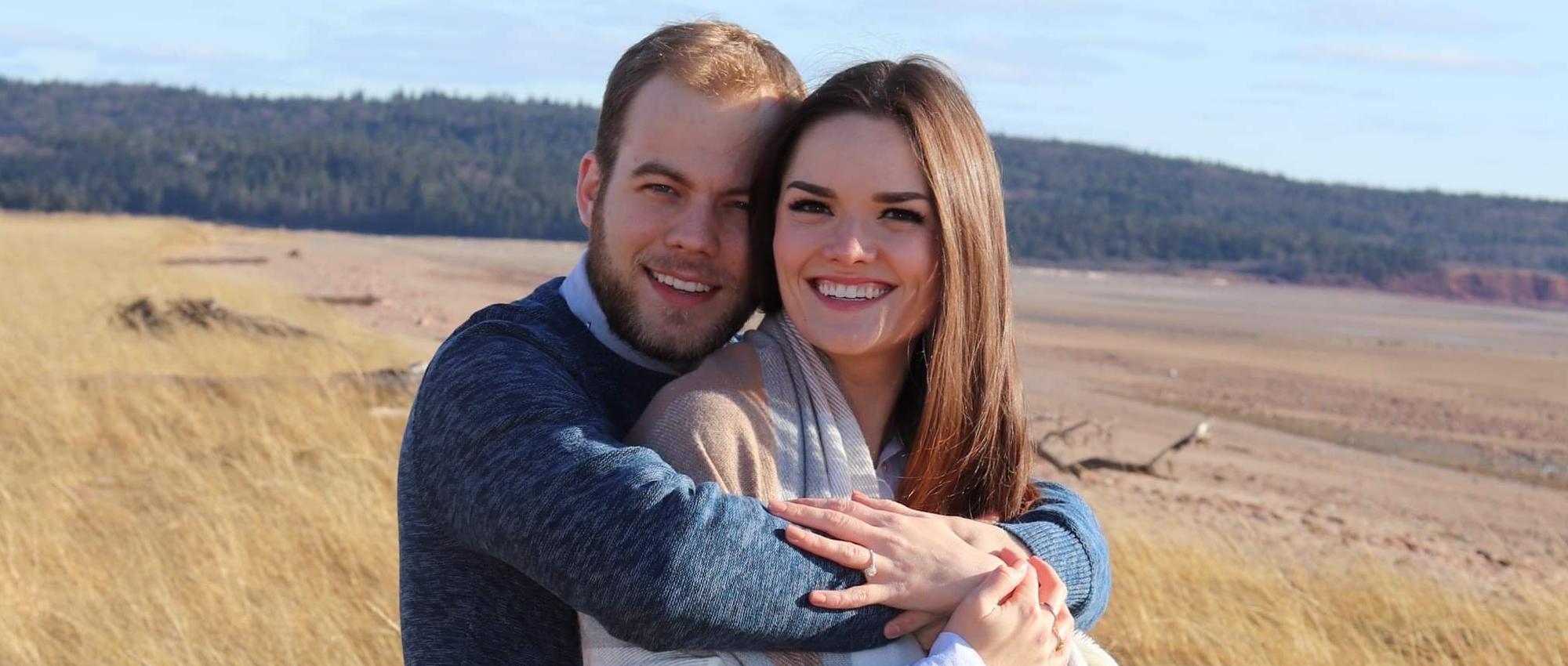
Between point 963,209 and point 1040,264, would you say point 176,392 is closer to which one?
point 963,209

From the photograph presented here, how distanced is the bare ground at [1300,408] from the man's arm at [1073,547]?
5149 mm

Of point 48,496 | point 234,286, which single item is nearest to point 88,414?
point 48,496

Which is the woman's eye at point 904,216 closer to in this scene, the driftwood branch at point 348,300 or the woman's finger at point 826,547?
the woman's finger at point 826,547

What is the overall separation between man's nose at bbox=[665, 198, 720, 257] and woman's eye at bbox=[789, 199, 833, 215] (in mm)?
301

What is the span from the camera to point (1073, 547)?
2611 millimetres

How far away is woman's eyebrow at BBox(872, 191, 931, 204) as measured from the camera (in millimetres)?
2537

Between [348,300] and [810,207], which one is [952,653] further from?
[348,300]

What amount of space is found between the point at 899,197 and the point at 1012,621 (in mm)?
733

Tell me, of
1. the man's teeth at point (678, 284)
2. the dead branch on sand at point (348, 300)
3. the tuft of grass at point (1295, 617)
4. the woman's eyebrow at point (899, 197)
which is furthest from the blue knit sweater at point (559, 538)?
the dead branch on sand at point (348, 300)

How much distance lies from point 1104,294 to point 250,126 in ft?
431

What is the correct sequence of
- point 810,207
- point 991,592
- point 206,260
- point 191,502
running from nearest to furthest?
point 991,592, point 810,207, point 191,502, point 206,260

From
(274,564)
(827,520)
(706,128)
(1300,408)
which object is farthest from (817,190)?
(1300,408)

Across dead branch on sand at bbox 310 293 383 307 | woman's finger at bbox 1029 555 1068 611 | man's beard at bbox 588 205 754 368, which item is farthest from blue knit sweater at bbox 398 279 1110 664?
dead branch on sand at bbox 310 293 383 307

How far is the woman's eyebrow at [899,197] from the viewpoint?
2.54 m
